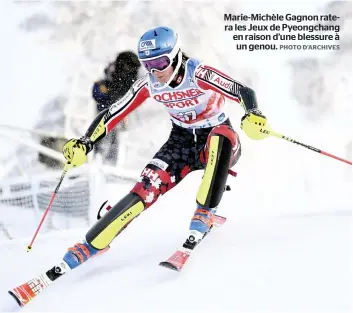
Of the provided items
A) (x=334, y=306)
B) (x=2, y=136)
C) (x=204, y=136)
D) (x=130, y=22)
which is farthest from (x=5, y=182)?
(x=334, y=306)

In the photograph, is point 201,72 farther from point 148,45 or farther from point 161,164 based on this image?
point 161,164

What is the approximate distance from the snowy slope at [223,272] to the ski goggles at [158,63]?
3.74 feet

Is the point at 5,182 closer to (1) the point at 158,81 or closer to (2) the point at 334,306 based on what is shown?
(1) the point at 158,81

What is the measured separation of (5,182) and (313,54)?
369 cm

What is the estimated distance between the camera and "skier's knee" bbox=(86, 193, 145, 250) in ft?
10.0

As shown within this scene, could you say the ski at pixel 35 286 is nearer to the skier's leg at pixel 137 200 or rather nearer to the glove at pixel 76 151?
the skier's leg at pixel 137 200

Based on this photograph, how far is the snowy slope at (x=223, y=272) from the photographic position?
8.89ft

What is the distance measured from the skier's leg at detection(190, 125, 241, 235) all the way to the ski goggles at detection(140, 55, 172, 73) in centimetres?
49

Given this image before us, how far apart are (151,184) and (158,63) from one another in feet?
2.34

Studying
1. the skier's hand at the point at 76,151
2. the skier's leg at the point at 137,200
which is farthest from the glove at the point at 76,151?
the skier's leg at the point at 137,200

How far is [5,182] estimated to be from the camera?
5844mm

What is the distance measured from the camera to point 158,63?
10.0 ft

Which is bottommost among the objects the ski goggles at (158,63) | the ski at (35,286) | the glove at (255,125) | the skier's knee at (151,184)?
the ski at (35,286)

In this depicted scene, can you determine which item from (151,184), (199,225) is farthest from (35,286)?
(199,225)
